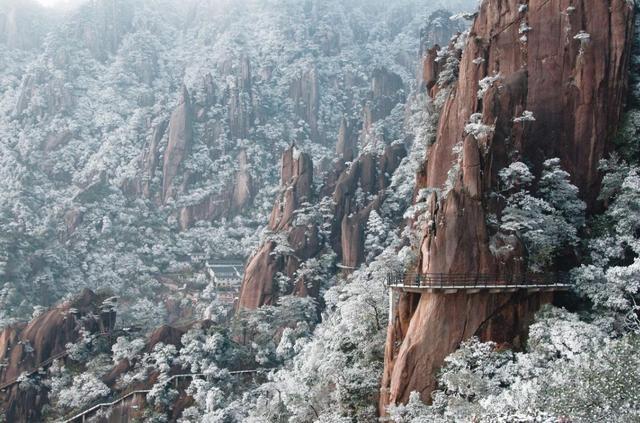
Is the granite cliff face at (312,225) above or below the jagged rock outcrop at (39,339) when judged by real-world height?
above

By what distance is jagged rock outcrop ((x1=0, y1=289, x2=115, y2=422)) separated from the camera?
197ft

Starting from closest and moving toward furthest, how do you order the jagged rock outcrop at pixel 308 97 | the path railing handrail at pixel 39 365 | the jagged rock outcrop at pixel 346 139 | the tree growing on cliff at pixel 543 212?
the tree growing on cliff at pixel 543 212, the path railing handrail at pixel 39 365, the jagged rock outcrop at pixel 346 139, the jagged rock outcrop at pixel 308 97

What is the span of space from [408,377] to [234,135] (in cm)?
11177

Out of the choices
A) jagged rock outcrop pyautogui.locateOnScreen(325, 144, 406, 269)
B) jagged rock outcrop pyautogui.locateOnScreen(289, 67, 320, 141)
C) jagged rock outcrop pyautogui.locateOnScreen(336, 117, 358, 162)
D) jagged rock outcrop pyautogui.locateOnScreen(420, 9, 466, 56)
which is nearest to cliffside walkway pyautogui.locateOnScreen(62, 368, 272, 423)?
jagged rock outcrop pyautogui.locateOnScreen(325, 144, 406, 269)

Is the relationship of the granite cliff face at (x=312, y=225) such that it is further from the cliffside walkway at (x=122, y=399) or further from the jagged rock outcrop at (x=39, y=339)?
the cliffside walkway at (x=122, y=399)

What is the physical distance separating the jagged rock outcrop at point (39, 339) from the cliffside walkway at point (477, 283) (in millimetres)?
40042

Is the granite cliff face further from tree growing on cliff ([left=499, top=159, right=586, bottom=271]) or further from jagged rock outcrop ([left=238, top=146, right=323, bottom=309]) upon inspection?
tree growing on cliff ([left=499, top=159, right=586, bottom=271])

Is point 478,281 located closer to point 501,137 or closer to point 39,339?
point 501,137

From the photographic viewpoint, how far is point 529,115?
128 ft

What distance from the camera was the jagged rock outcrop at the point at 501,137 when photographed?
33.4 meters

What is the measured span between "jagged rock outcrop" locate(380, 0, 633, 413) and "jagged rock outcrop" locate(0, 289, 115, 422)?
3671 cm

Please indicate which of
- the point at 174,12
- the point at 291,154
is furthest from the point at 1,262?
the point at 174,12

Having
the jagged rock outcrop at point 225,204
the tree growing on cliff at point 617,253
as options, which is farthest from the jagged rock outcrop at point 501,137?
the jagged rock outcrop at point 225,204

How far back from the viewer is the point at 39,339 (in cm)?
6481
